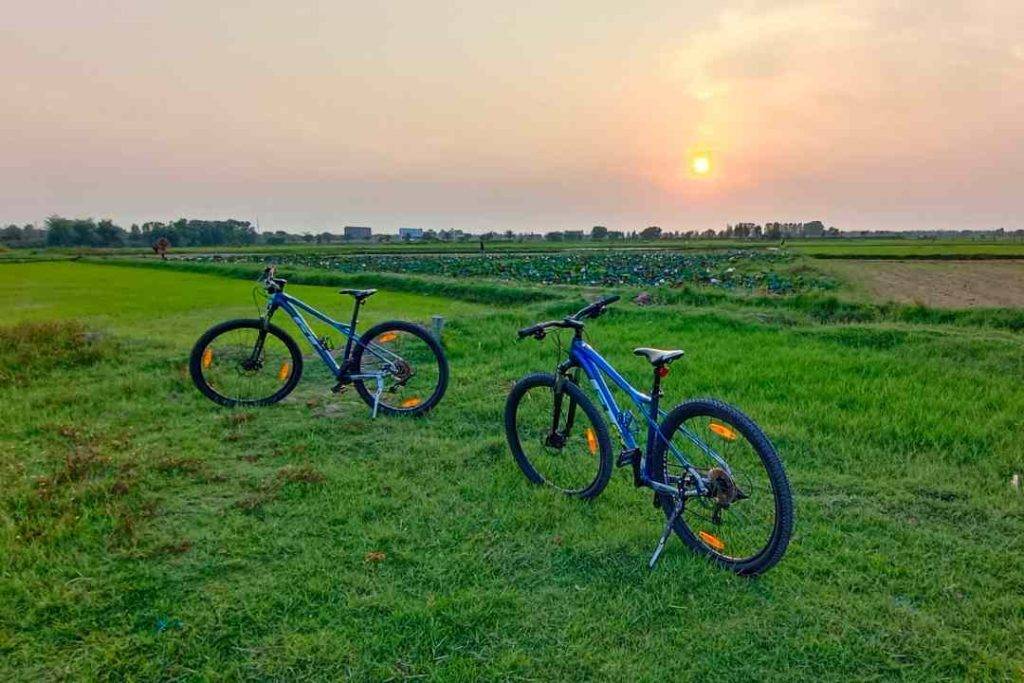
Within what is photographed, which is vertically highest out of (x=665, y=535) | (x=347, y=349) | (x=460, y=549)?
(x=347, y=349)

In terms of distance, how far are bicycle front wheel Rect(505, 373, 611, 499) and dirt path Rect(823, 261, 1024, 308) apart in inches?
483

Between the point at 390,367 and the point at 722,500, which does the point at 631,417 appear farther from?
the point at 390,367

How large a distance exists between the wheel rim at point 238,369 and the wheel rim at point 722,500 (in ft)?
14.3

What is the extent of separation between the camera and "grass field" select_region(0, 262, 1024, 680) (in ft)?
8.42

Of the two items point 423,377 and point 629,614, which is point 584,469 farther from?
point 423,377

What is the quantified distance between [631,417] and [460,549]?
131 cm

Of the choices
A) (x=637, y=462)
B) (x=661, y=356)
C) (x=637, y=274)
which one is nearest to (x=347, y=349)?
(x=637, y=462)

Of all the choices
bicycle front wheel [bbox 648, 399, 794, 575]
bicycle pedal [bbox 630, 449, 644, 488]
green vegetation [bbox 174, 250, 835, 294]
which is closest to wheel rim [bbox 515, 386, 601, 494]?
bicycle pedal [bbox 630, 449, 644, 488]

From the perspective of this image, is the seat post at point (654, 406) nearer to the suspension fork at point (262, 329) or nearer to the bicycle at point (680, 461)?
the bicycle at point (680, 461)

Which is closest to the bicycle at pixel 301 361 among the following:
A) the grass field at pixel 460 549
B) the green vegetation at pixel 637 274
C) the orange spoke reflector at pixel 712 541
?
the grass field at pixel 460 549

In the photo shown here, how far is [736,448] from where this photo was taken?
11.7 feet

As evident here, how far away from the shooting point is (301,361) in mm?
6270

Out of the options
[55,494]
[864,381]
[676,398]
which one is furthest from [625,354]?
[55,494]

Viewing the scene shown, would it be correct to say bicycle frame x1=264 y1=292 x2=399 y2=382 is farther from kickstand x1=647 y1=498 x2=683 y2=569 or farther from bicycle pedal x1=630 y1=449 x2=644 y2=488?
kickstand x1=647 y1=498 x2=683 y2=569
